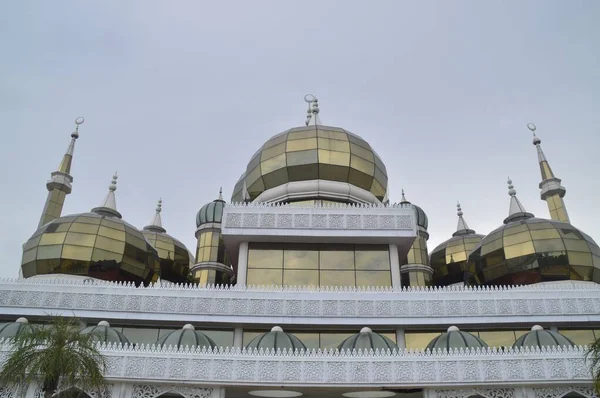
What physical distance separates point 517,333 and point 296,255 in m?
8.79

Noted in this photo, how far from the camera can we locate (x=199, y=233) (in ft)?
112

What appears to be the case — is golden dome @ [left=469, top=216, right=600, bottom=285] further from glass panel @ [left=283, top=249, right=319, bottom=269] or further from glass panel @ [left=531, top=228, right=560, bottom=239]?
glass panel @ [left=283, top=249, right=319, bottom=269]

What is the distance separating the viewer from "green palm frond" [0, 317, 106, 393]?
11359mm

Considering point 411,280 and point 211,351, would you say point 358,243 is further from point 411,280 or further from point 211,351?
point 411,280

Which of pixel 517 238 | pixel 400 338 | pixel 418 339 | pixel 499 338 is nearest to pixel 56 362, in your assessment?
pixel 400 338

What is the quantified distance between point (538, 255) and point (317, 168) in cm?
1076

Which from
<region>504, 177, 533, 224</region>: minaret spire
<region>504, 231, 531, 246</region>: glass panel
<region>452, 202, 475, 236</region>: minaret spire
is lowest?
<region>504, 231, 531, 246</region>: glass panel

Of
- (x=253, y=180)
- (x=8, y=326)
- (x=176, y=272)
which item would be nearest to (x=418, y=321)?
(x=253, y=180)

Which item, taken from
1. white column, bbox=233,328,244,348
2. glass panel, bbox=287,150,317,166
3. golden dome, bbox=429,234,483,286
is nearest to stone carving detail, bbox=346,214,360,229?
glass panel, bbox=287,150,317,166

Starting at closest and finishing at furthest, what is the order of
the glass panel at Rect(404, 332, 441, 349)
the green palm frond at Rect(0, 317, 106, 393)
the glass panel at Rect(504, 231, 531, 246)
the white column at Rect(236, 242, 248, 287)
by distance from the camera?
the green palm frond at Rect(0, 317, 106, 393) < the glass panel at Rect(404, 332, 441, 349) < the white column at Rect(236, 242, 248, 287) < the glass panel at Rect(504, 231, 531, 246)

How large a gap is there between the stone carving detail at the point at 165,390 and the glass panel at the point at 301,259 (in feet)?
21.7

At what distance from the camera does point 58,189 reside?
121 ft

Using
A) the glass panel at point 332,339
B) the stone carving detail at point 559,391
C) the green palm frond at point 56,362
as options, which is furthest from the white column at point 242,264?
the stone carving detail at point 559,391

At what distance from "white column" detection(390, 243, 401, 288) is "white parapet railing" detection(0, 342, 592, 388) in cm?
503
